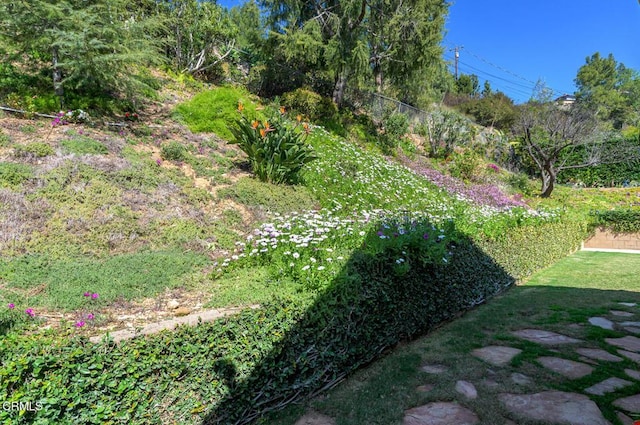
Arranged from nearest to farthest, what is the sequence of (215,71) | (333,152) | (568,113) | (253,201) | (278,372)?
(278,372), (253,201), (333,152), (215,71), (568,113)

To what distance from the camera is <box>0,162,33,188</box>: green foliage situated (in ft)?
12.7

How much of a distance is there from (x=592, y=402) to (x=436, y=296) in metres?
1.46

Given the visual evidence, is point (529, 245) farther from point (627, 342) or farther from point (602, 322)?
point (627, 342)

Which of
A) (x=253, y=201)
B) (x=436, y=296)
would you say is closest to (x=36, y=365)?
(x=436, y=296)

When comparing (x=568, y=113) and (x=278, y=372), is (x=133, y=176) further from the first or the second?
(x=568, y=113)

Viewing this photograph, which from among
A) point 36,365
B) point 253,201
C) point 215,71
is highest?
point 215,71

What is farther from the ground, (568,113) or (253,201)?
(568,113)

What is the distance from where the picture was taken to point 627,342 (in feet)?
9.18

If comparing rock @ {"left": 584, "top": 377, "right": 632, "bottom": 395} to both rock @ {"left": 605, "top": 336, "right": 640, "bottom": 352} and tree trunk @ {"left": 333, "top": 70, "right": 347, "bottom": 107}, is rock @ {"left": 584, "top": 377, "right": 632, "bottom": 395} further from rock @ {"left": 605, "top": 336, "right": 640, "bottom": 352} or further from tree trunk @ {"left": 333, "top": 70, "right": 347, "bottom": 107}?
tree trunk @ {"left": 333, "top": 70, "right": 347, "bottom": 107}

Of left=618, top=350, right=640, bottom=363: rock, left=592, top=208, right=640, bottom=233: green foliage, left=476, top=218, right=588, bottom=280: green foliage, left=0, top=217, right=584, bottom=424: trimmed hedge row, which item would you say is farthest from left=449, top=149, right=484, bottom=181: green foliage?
left=618, top=350, right=640, bottom=363: rock

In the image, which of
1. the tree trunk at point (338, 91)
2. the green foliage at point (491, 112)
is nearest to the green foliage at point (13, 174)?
the tree trunk at point (338, 91)

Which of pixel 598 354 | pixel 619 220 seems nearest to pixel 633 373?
pixel 598 354

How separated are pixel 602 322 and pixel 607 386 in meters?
1.60

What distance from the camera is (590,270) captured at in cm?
625
